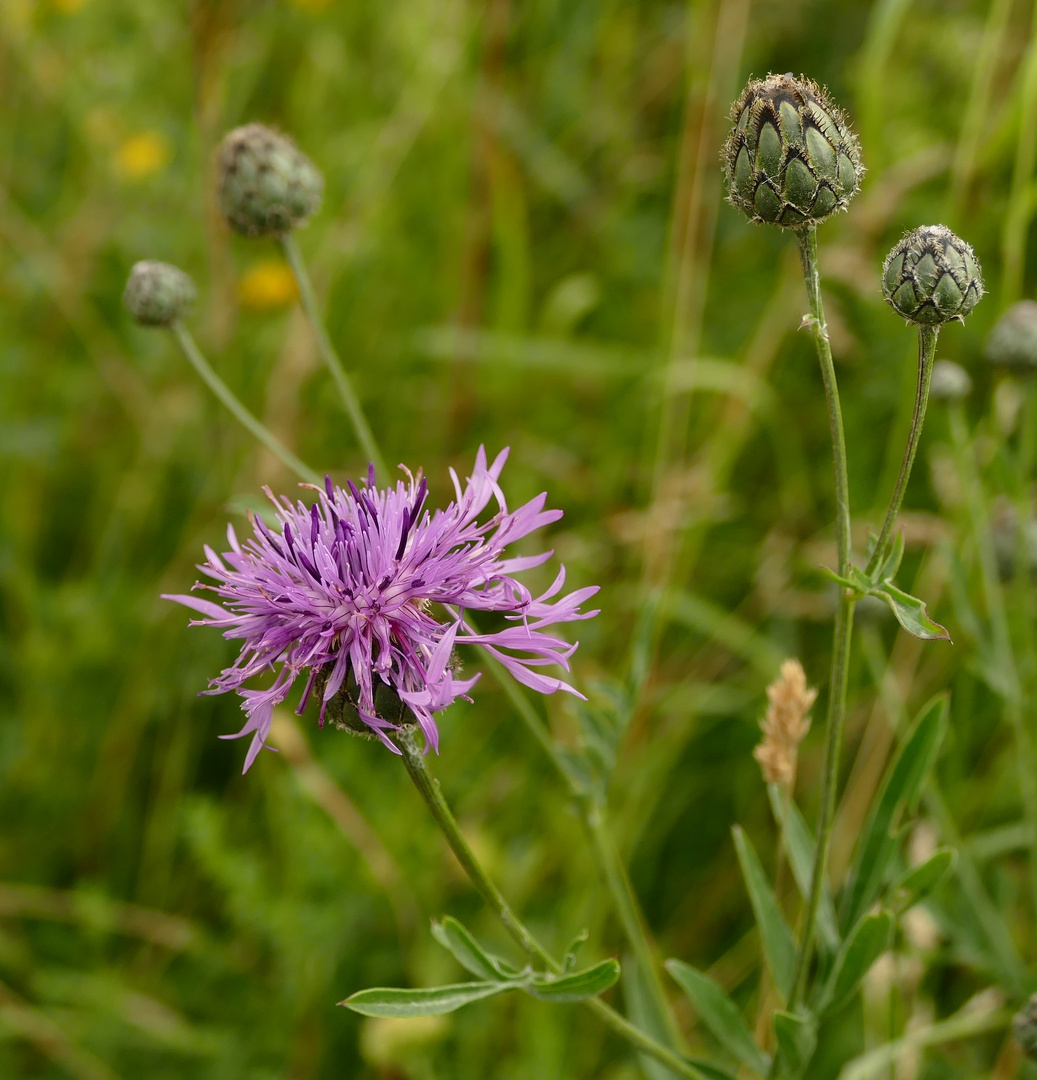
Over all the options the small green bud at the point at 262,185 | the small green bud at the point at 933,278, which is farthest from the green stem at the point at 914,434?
the small green bud at the point at 262,185

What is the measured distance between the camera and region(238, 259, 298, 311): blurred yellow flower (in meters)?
4.20

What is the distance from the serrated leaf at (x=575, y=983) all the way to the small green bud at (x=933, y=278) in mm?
978

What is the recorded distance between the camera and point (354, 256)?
13.2 ft

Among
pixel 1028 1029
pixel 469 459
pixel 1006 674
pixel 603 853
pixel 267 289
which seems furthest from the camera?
pixel 267 289

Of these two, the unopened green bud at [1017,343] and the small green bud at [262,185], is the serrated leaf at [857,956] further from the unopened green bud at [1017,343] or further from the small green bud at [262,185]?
the small green bud at [262,185]

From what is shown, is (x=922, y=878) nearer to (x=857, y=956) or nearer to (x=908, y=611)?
(x=857, y=956)

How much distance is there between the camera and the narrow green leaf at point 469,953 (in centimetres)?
150

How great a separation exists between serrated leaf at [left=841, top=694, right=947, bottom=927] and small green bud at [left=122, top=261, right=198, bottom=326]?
5.77 ft

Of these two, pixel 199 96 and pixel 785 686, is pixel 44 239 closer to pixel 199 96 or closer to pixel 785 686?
pixel 199 96

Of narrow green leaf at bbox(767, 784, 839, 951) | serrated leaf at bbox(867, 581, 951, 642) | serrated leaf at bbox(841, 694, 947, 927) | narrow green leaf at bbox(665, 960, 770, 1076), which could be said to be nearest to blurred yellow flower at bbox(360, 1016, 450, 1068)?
narrow green leaf at bbox(665, 960, 770, 1076)

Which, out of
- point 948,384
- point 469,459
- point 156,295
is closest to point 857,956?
point 948,384

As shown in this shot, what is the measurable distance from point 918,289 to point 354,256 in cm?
289

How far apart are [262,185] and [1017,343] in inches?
68.0

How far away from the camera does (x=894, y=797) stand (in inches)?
72.6
